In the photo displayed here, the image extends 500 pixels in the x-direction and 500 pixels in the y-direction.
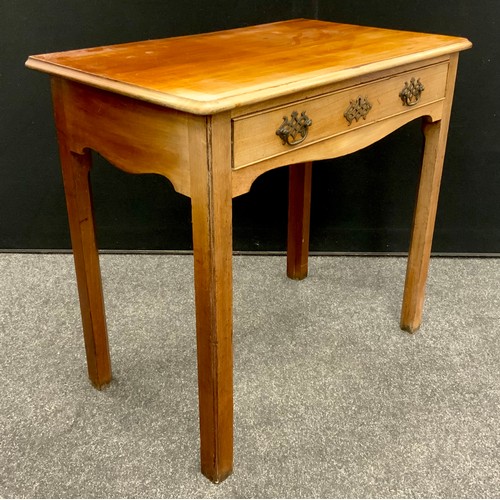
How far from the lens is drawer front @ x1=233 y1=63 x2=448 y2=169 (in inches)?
44.3

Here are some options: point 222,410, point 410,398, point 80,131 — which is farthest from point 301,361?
point 80,131

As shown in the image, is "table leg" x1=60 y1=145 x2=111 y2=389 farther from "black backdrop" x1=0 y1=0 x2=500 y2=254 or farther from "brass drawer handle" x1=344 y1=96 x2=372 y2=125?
"black backdrop" x1=0 y1=0 x2=500 y2=254

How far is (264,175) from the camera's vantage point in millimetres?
2230

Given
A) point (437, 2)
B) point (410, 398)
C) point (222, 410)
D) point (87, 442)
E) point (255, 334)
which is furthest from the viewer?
point (437, 2)

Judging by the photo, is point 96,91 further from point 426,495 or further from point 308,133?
point 426,495

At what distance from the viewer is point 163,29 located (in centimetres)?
202

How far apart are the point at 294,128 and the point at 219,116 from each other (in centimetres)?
21

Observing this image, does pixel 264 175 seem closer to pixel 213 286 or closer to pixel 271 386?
pixel 271 386

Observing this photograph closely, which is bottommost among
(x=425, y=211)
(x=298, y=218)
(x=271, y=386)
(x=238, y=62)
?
(x=271, y=386)

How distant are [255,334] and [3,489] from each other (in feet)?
2.57

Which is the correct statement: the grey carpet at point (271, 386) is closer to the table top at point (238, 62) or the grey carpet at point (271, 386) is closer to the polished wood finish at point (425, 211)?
the polished wood finish at point (425, 211)

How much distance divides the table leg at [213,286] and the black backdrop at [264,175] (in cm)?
106

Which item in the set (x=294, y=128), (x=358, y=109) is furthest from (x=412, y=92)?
(x=294, y=128)

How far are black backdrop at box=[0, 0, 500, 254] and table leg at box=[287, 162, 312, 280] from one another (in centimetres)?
21
